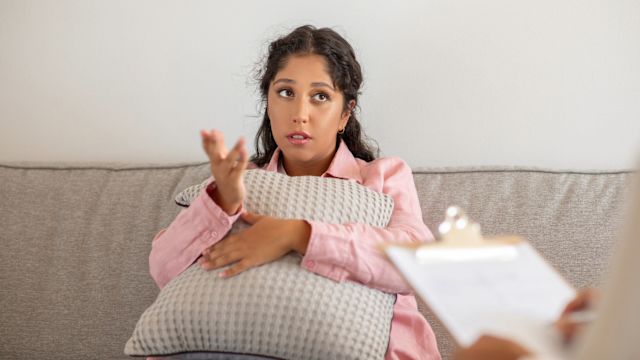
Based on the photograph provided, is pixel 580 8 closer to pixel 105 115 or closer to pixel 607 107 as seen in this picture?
pixel 607 107

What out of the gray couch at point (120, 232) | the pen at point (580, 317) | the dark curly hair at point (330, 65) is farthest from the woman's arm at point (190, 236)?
the pen at point (580, 317)

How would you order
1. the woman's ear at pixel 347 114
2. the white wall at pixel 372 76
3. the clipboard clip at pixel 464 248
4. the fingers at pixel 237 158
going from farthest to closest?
→ the white wall at pixel 372 76
the woman's ear at pixel 347 114
the fingers at pixel 237 158
the clipboard clip at pixel 464 248

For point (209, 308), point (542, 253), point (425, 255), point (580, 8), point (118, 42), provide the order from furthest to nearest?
1. point (118, 42)
2. point (580, 8)
3. point (542, 253)
4. point (209, 308)
5. point (425, 255)

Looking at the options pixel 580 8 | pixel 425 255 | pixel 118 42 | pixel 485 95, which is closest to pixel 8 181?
pixel 118 42

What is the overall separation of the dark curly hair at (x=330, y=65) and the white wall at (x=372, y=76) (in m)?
0.19

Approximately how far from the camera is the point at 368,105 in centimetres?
206

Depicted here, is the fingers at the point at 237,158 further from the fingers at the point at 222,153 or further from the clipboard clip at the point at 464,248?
the clipboard clip at the point at 464,248

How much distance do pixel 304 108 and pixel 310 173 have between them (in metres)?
0.20

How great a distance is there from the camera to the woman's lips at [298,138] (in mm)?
1678

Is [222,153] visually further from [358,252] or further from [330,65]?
[330,65]

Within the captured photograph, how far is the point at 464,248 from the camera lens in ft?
3.14

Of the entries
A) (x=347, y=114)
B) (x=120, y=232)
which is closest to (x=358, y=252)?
(x=347, y=114)

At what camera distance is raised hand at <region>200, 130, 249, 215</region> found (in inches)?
49.2

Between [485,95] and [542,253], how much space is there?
506mm
